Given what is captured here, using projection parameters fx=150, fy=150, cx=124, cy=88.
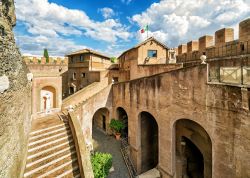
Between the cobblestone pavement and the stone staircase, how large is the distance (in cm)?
600

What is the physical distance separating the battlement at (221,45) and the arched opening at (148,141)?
916 centimetres

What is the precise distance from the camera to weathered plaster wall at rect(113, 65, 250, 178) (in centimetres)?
781

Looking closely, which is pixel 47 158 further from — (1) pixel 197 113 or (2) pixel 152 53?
(2) pixel 152 53

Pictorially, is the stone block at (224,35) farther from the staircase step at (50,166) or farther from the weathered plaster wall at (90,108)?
the staircase step at (50,166)

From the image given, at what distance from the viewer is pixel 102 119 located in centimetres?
2036

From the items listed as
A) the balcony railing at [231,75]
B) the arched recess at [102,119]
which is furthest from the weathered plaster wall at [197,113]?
the arched recess at [102,119]

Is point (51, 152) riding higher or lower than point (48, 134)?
lower

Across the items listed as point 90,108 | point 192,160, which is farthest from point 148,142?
point 90,108

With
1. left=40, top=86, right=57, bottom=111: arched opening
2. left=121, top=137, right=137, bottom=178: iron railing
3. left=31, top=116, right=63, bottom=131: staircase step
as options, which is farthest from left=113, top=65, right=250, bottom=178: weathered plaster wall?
left=40, top=86, right=57, bottom=111: arched opening

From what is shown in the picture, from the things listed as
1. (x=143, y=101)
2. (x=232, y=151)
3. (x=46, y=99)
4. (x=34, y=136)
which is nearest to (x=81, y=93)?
(x=46, y=99)

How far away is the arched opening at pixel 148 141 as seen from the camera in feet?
50.8

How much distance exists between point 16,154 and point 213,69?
34.6 feet

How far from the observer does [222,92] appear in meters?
8.45

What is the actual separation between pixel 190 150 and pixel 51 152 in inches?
436
